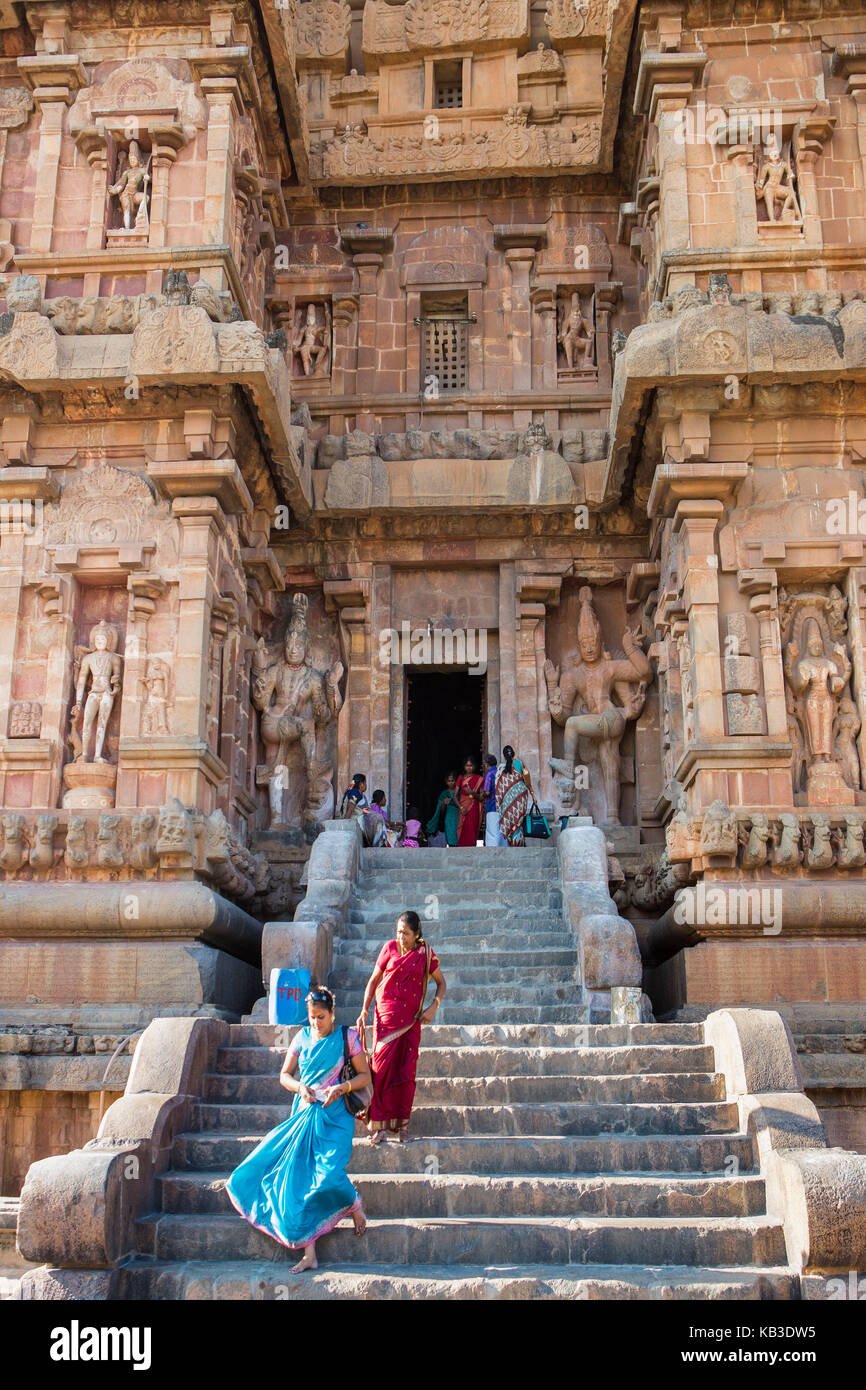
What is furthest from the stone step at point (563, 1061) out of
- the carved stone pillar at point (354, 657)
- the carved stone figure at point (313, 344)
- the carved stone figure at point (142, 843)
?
the carved stone figure at point (313, 344)

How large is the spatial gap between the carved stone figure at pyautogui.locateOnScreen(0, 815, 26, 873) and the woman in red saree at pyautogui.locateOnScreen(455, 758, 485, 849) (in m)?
5.83

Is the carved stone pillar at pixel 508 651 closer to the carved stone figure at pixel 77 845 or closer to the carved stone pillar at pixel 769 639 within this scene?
the carved stone pillar at pixel 769 639

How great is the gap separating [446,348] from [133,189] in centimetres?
508

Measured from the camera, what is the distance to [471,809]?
16625 mm

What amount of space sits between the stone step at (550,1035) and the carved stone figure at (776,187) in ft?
32.3

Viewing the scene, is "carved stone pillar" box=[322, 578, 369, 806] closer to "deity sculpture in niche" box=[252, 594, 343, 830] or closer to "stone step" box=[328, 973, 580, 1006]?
"deity sculpture in niche" box=[252, 594, 343, 830]

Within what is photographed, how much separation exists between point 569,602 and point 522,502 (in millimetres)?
1613

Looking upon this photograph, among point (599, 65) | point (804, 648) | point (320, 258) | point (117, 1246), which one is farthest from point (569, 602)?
point (117, 1246)

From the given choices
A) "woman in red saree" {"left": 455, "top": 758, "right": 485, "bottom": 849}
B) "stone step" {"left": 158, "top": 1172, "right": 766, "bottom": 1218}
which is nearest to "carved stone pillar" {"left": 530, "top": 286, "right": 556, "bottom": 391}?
"woman in red saree" {"left": 455, "top": 758, "right": 485, "bottom": 849}

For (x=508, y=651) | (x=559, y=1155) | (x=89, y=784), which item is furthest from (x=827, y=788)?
(x=89, y=784)

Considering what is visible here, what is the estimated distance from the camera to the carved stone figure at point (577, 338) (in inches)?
713

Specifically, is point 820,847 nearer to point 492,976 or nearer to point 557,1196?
point 492,976

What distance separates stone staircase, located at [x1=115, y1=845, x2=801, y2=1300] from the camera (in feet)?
22.9

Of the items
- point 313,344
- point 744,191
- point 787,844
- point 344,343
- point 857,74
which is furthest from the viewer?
point 313,344
